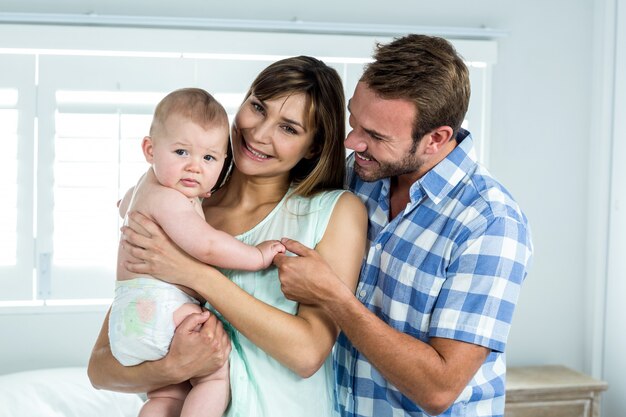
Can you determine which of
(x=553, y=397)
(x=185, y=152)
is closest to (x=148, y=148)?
(x=185, y=152)

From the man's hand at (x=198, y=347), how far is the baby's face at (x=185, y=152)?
0.27m

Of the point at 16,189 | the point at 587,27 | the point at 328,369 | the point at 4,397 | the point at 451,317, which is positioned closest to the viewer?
the point at 451,317

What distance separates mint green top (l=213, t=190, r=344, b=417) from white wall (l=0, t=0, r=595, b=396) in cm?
210

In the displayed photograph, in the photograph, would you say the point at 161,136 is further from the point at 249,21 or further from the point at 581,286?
the point at 581,286

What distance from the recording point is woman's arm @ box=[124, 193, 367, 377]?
158 centimetres

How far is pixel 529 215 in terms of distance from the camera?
12.7 ft

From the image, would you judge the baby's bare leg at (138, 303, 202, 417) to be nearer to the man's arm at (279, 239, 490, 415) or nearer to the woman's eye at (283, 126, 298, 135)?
the man's arm at (279, 239, 490, 415)

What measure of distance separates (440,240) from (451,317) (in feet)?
0.52

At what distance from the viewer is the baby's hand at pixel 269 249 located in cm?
165

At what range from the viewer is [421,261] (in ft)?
5.50

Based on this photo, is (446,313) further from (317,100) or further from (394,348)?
(317,100)

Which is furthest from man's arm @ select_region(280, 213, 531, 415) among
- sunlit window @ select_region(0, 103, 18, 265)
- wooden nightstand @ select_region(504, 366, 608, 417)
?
sunlit window @ select_region(0, 103, 18, 265)

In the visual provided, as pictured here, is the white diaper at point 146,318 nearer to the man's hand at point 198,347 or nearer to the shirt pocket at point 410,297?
the man's hand at point 198,347

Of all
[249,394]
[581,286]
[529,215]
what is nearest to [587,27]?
[529,215]
